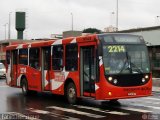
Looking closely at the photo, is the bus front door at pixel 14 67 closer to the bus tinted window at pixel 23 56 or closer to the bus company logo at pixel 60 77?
the bus tinted window at pixel 23 56

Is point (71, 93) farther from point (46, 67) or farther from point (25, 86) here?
point (25, 86)

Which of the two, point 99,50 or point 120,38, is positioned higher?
point 120,38

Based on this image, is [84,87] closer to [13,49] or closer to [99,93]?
[99,93]

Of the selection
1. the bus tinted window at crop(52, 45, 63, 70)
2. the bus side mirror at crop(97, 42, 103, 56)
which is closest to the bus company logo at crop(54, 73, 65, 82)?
the bus tinted window at crop(52, 45, 63, 70)

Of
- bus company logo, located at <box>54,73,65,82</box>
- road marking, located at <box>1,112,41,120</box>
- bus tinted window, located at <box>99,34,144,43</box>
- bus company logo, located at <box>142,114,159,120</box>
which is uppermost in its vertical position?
bus tinted window, located at <box>99,34,144,43</box>

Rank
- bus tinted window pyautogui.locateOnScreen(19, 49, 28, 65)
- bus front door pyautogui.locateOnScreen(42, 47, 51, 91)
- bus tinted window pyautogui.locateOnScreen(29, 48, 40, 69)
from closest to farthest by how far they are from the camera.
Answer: bus front door pyautogui.locateOnScreen(42, 47, 51, 91), bus tinted window pyautogui.locateOnScreen(29, 48, 40, 69), bus tinted window pyautogui.locateOnScreen(19, 49, 28, 65)

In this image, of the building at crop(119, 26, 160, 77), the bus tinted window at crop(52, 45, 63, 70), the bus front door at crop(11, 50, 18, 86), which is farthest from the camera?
the building at crop(119, 26, 160, 77)

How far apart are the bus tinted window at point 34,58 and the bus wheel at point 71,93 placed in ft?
10.9

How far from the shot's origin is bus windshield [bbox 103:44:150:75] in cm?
Answer: 1572

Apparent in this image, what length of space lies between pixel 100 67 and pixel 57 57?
3630 mm

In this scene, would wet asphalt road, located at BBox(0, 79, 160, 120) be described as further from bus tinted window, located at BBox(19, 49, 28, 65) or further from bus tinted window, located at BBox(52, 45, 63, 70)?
bus tinted window, located at BBox(19, 49, 28, 65)

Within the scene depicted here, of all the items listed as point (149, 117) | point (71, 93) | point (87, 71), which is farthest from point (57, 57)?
point (149, 117)

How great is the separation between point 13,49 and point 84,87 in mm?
8198

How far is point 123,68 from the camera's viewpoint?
15.9m
